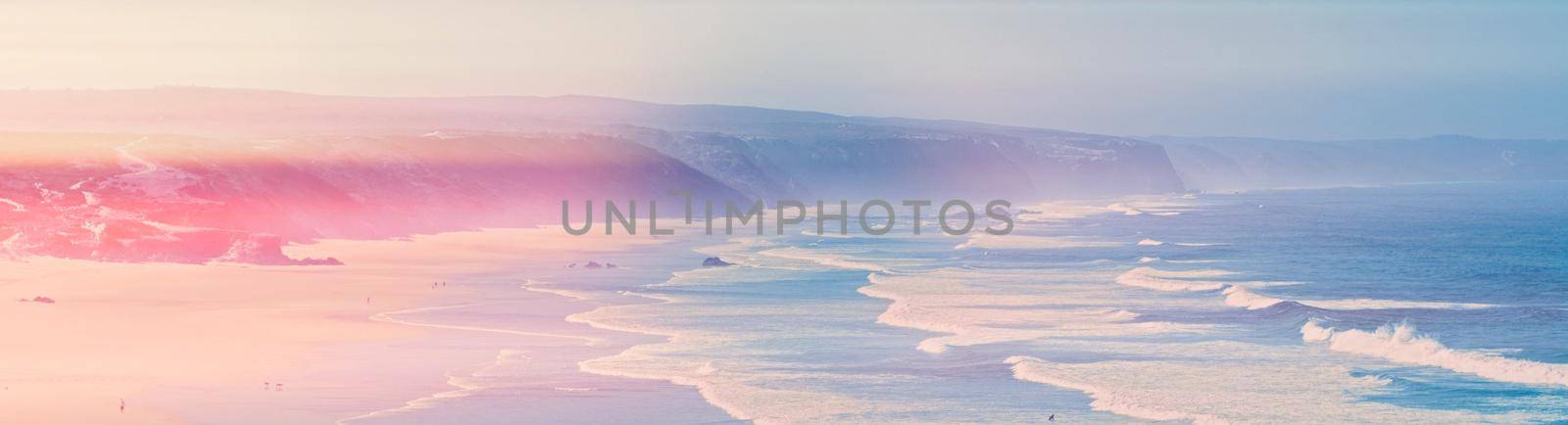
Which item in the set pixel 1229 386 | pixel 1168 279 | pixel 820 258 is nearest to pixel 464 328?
pixel 1229 386

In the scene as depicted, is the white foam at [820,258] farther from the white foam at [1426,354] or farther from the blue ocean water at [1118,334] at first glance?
the white foam at [1426,354]

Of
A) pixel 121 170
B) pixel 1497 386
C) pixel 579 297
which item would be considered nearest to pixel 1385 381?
pixel 1497 386

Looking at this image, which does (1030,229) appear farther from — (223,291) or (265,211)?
(223,291)

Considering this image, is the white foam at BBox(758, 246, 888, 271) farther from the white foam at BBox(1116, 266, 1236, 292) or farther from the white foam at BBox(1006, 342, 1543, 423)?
the white foam at BBox(1006, 342, 1543, 423)

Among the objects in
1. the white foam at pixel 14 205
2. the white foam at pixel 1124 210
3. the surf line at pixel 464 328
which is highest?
the white foam at pixel 1124 210

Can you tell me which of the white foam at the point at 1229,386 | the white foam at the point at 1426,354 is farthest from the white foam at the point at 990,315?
the white foam at the point at 1426,354

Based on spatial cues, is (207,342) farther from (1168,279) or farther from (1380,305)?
(1168,279)

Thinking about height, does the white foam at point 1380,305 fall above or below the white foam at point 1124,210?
below
